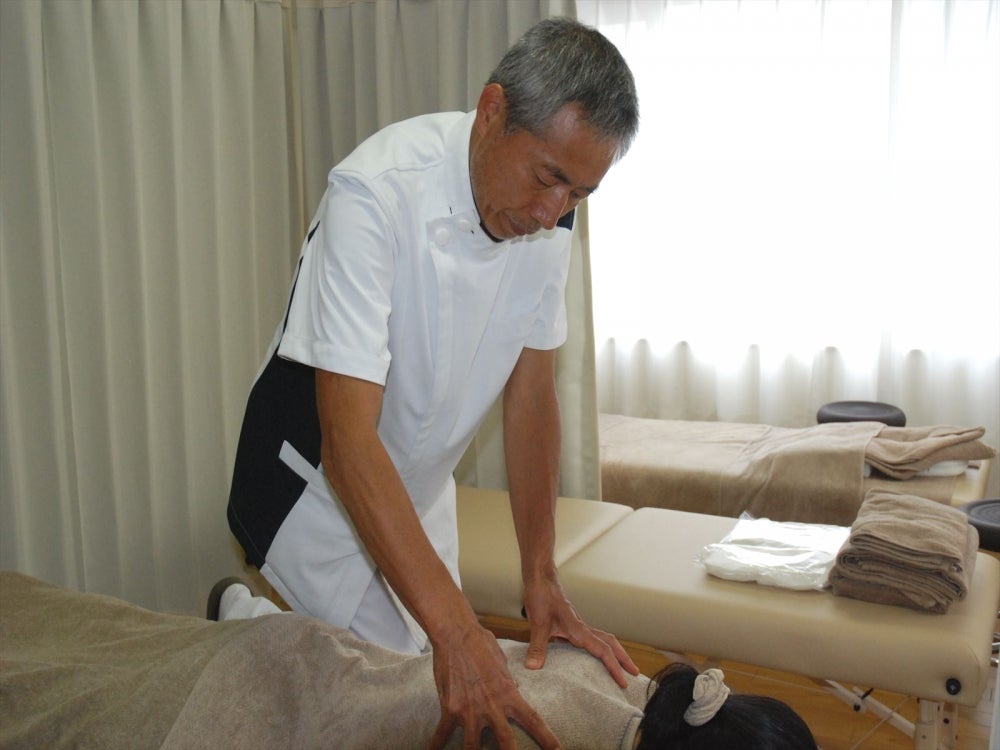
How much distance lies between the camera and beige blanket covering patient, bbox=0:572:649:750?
3.85 ft

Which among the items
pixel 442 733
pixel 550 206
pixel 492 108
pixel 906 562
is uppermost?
pixel 492 108

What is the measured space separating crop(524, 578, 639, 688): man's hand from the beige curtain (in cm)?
155

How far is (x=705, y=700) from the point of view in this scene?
103 cm

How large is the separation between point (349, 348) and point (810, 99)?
3.73 meters

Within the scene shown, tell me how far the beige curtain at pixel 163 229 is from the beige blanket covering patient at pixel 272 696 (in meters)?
1.14

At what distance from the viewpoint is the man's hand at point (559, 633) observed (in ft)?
4.25

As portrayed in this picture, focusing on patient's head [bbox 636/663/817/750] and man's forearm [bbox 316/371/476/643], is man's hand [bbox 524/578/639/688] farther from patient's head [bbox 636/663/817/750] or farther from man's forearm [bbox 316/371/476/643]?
man's forearm [bbox 316/371/476/643]

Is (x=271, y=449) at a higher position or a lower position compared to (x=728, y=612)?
higher

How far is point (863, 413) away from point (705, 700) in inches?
116

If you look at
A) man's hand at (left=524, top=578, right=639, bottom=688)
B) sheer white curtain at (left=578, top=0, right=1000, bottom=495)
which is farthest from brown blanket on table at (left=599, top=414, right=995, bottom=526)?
man's hand at (left=524, top=578, right=639, bottom=688)

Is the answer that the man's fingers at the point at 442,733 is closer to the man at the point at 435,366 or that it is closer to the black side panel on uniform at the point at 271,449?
the man at the point at 435,366

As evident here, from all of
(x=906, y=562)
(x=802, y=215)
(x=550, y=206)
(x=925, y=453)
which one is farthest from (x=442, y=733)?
(x=802, y=215)

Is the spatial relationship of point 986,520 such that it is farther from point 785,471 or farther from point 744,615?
point 744,615

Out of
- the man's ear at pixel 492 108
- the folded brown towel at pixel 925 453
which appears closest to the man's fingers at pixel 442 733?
the man's ear at pixel 492 108
